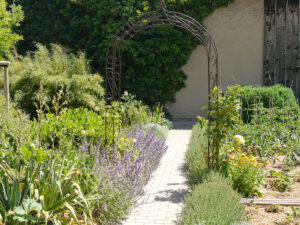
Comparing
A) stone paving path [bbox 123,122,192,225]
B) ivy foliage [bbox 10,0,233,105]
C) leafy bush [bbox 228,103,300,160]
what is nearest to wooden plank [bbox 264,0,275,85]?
ivy foliage [bbox 10,0,233,105]

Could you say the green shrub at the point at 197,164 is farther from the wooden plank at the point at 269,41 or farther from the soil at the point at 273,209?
the wooden plank at the point at 269,41

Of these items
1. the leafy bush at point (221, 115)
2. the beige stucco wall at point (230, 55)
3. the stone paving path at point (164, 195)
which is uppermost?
the beige stucco wall at point (230, 55)

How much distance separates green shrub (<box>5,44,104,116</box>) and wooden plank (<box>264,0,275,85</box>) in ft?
15.9

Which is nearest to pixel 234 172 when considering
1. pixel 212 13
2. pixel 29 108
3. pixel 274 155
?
pixel 274 155

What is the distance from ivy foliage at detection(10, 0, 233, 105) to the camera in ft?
31.7

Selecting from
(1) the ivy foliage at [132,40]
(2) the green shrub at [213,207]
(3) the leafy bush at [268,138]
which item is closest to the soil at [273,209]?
(2) the green shrub at [213,207]

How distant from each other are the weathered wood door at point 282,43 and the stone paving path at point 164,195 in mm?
5293

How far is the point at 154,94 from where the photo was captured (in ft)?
32.7

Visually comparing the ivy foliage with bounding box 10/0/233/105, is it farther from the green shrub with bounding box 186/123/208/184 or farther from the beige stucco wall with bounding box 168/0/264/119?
the green shrub with bounding box 186/123/208/184

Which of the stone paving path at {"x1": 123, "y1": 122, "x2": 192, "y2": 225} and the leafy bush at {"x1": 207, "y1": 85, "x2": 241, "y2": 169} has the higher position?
the leafy bush at {"x1": 207, "y1": 85, "x2": 241, "y2": 169}

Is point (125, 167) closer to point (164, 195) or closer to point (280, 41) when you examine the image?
point (164, 195)

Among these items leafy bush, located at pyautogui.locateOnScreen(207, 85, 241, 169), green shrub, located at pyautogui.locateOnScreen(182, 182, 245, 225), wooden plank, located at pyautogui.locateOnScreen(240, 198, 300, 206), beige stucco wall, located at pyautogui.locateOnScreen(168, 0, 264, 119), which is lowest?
wooden plank, located at pyautogui.locateOnScreen(240, 198, 300, 206)

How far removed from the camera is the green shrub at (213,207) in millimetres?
2703

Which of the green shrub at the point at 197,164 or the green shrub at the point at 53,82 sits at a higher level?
the green shrub at the point at 53,82
